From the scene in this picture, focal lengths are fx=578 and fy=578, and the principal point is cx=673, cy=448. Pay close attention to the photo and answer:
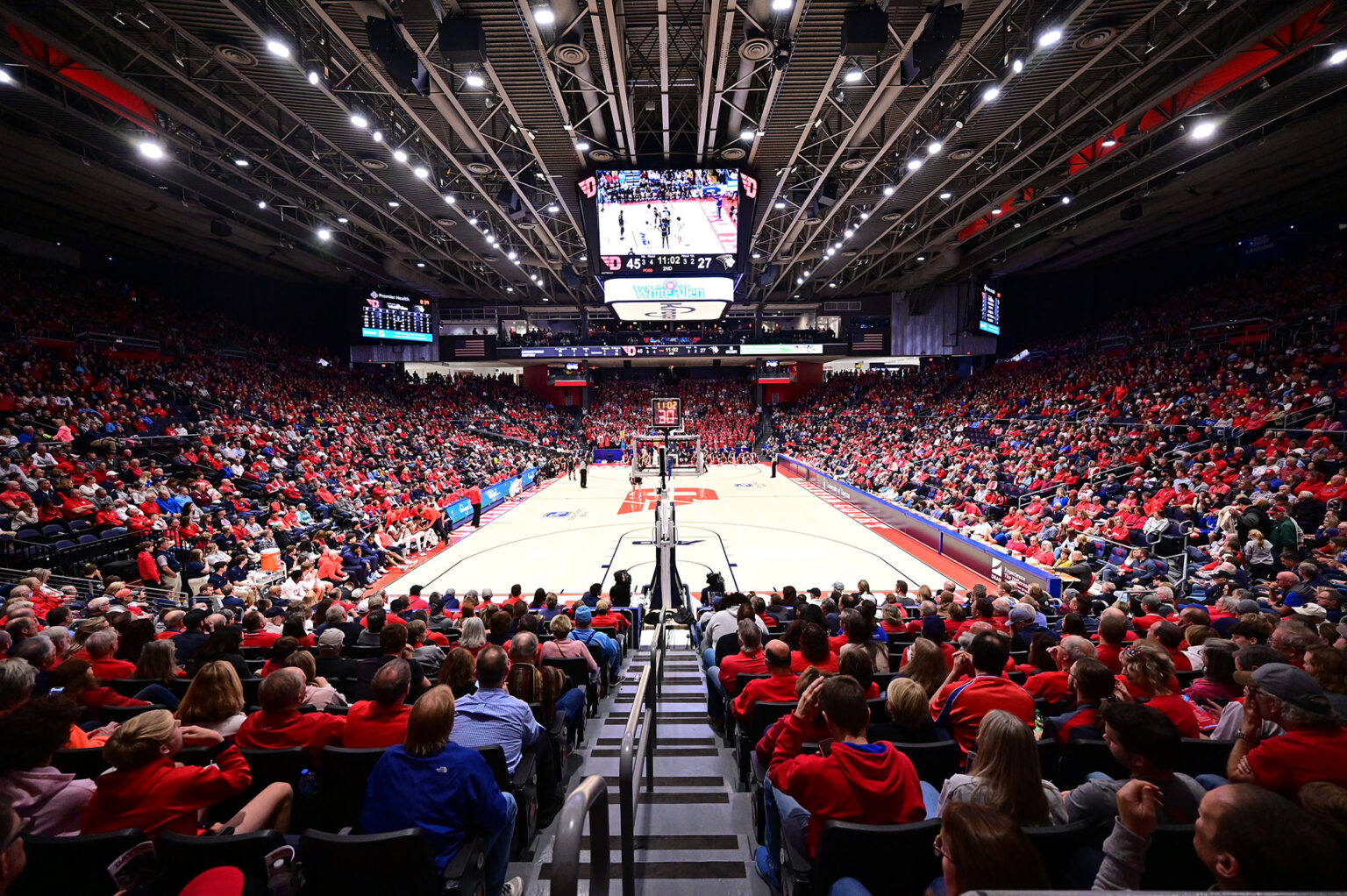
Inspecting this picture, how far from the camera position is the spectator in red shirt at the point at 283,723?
307 centimetres

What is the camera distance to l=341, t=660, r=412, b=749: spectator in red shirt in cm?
303

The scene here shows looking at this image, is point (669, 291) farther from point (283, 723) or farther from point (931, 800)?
point (931, 800)

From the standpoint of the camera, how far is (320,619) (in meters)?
7.29

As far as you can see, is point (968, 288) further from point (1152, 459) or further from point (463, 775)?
point (463, 775)

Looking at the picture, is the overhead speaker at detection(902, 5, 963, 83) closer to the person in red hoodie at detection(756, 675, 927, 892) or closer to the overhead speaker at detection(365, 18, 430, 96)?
the overhead speaker at detection(365, 18, 430, 96)

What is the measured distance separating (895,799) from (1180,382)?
21.2m

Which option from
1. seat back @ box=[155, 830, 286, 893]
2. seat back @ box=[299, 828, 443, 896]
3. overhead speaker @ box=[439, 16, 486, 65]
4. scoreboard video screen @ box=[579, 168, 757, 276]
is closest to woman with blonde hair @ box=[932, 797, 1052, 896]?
seat back @ box=[299, 828, 443, 896]

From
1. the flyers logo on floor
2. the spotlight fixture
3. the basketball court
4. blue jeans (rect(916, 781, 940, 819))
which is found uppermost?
the spotlight fixture

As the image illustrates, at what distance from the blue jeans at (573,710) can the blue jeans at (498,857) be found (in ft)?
4.68

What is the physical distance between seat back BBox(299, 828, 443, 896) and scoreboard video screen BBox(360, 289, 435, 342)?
26810 mm

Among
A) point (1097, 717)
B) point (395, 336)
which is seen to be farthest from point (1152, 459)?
point (395, 336)

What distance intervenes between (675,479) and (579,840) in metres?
28.3

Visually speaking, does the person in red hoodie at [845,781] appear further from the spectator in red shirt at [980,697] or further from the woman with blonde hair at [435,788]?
the woman with blonde hair at [435,788]

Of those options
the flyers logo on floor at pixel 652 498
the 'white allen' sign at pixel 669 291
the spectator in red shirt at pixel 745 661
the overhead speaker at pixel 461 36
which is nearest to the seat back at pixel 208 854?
the spectator in red shirt at pixel 745 661
